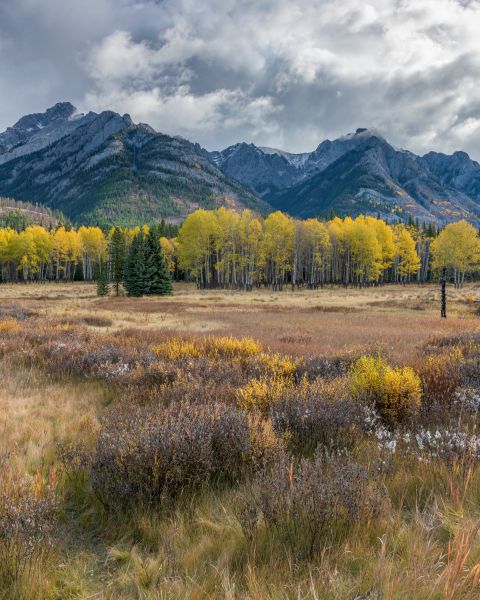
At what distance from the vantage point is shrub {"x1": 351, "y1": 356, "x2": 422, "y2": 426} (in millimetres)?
4522

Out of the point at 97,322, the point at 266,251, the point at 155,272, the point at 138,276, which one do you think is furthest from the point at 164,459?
the point at 266,251

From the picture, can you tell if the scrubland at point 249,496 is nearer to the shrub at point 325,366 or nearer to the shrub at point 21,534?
the shrub at point 21,534

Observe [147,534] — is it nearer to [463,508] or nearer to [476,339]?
[463,508]

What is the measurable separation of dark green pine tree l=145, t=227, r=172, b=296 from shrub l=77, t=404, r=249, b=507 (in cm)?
4359

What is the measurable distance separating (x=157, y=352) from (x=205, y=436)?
218 inches

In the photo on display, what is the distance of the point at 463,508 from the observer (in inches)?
100

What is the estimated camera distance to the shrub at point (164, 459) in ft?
9.17

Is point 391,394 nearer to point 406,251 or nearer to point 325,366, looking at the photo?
point 325,366

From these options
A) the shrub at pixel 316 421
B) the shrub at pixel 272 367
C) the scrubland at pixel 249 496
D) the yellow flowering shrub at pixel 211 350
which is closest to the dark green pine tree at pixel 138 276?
the yellow flowering shrub at pixel 211 350

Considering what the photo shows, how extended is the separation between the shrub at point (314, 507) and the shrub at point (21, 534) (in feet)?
4.28

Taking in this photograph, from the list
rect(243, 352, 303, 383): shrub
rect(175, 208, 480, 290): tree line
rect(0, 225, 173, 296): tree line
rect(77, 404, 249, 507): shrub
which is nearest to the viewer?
rect(77, 404, 249, 507): shrub

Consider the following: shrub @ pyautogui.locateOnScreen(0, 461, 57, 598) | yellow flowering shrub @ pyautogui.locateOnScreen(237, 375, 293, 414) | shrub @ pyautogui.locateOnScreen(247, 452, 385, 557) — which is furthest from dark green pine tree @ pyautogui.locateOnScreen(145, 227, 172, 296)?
shrub @ pyautogui.locateOnScreen(247, 452, 385, 557)

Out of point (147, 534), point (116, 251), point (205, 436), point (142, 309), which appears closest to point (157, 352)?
point (205, 436)

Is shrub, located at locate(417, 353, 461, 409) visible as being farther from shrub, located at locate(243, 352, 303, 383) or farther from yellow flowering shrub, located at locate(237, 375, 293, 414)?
shrub, located at locate(243, 352, 303, 383)
